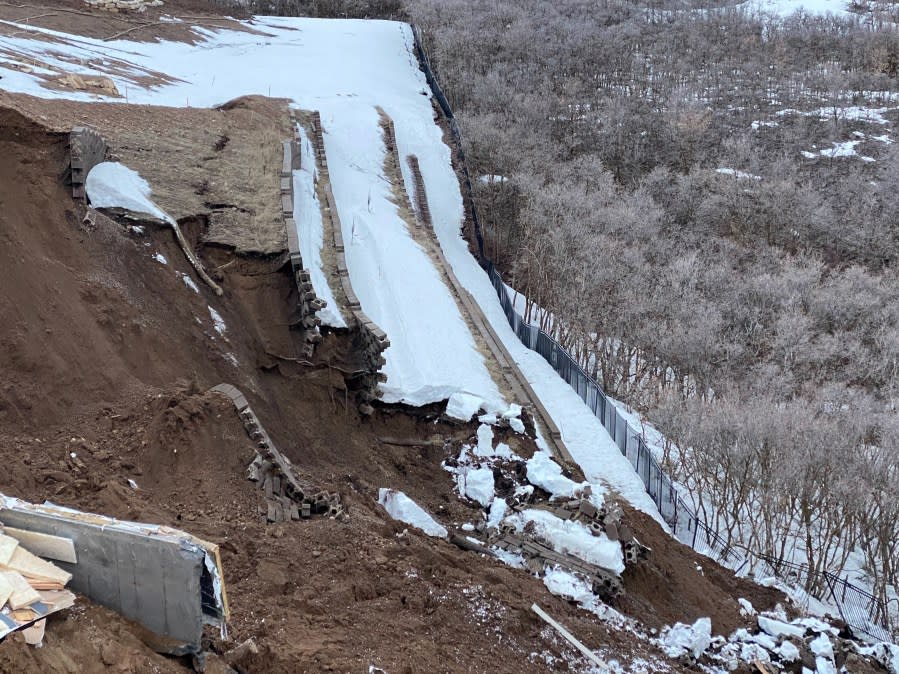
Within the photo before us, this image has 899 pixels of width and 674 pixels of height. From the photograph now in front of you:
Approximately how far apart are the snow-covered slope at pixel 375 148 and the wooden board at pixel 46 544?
10.9 m

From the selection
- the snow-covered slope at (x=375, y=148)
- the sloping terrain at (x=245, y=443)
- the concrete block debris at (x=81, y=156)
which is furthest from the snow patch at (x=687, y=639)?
the concrete block debris at (x=81, y=156)

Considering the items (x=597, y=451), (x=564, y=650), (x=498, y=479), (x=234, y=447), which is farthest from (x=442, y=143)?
(x=564, y=650)

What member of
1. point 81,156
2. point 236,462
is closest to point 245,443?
point 236,462

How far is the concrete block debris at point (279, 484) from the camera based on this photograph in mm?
10914

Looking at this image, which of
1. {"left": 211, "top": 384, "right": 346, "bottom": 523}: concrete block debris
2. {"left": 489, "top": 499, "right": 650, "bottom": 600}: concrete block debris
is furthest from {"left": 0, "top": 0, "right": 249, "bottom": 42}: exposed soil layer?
{"left": 489, "top": 499, "right": 650, "bottom": 600}: concrete block debris

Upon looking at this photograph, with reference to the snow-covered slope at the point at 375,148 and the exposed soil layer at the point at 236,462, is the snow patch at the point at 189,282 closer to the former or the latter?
the exposed soil layer at the point at 236,462

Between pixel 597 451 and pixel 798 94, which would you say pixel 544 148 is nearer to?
pixel 798 94

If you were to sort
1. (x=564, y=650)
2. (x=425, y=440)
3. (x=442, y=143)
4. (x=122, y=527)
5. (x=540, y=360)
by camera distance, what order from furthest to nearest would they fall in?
(x=442, y=143)
(x=540, y=360)
(x=425, y=440)
(x=564, y=650)
(x=122, y=527)

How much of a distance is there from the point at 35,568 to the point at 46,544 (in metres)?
0.29

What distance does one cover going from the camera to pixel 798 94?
48938mm

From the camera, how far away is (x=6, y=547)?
6.21 meters

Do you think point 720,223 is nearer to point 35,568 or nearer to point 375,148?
point 375,148

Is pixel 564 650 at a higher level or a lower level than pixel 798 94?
lower

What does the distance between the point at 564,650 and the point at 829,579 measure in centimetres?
1124
